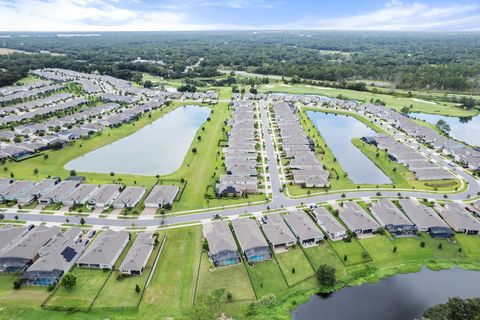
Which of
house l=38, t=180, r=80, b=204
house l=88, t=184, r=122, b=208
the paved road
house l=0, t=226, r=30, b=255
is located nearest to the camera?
house l=0, t=226, r=30, b=255

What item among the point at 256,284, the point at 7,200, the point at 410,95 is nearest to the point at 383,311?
the point at 256,284

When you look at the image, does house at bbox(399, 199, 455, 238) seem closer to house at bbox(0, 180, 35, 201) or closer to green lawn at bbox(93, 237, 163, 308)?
green lawn at bbox(93, 237, 163, 308)

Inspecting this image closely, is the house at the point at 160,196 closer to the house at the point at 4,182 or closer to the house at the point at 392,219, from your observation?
the house at the point at 4,182

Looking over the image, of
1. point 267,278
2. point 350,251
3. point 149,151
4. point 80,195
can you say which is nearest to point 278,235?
point 267,278

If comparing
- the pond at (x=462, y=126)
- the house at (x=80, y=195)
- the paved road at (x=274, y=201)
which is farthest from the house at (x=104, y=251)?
the pond at (x=462, y=126)

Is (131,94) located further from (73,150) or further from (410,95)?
(410,95)

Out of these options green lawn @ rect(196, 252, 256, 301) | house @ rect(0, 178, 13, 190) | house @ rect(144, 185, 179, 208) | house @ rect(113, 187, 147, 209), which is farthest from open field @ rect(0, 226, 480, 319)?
house @ rect(0, 178, 13, 190)

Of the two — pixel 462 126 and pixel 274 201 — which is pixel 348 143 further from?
pixel 462 126
